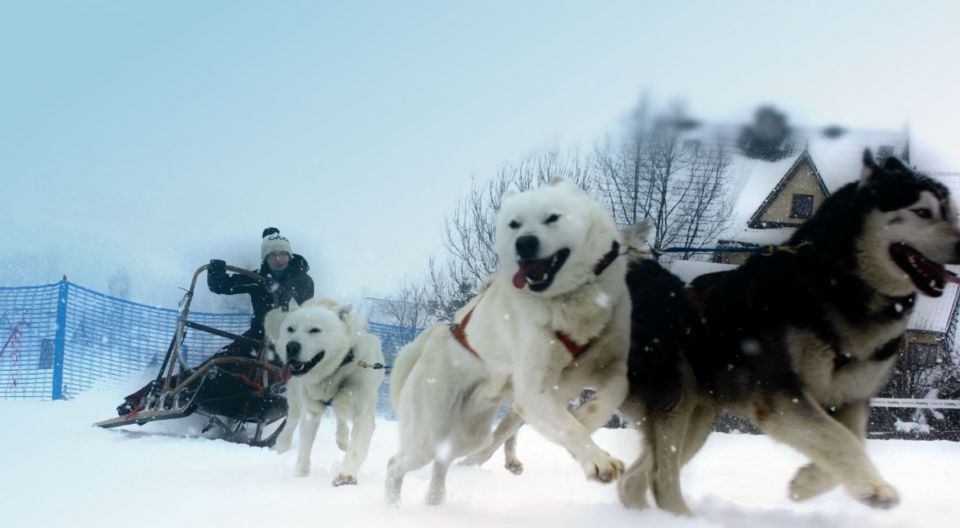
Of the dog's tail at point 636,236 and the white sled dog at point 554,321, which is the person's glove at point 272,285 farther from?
the dog's tail at point 636,236

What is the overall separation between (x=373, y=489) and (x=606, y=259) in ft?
7.39

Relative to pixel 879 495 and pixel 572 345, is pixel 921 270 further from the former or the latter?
→ pixel 572 345

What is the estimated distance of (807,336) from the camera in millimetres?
3078

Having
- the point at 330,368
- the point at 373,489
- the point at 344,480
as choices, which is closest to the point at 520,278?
the point at 373,489

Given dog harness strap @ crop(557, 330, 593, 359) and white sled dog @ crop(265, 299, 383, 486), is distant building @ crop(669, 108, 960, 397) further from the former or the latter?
dog harness strap @ crop(557, 330, 593, 359)

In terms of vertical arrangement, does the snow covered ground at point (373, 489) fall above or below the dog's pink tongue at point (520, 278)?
below

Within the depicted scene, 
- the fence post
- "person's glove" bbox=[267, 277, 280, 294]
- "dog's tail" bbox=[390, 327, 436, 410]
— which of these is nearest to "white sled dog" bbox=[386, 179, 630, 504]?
"dog's tail" bbox=[390, 327, 436, 410]

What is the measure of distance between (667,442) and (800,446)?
66 centimetres

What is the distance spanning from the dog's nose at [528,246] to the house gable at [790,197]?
8611 millimetres

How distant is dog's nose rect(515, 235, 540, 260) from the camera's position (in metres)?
2.92

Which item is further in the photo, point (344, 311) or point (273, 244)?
point (273, 244)

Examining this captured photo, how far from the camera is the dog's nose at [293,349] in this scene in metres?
5.77

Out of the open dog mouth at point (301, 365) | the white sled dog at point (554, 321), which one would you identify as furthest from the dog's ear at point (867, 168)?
the open dog mouth at point (301, 365)

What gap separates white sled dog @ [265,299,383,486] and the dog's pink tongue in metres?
3.00
